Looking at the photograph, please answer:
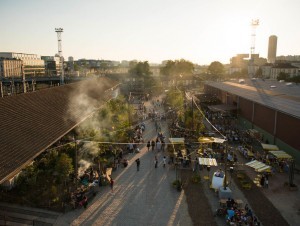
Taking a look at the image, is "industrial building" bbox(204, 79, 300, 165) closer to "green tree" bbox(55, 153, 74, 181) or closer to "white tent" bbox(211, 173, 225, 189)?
"white tent" bbox(211, 173, 225, 189)

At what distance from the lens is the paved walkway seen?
13641mm

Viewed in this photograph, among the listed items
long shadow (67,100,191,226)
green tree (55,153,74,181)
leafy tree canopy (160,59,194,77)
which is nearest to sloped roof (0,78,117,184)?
green tree (55,153,74,181)

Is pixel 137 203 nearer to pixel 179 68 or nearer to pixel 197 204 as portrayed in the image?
pixel 197 204

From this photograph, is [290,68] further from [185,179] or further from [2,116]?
[2,116]

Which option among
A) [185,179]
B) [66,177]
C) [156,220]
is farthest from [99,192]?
[185,179]

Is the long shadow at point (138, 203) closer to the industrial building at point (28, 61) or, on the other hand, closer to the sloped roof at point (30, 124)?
the sloped roof at point (30, 124)

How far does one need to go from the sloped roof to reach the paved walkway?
12.7 feet

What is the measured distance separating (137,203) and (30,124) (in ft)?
24.3

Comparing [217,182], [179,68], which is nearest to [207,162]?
[217,182]

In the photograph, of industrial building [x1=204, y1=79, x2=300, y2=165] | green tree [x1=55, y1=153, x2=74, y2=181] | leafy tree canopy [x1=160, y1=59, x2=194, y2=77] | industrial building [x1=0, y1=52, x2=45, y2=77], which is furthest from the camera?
industrial building [x1=0, y1=52, x2=45, y2=77]

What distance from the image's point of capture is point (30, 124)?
51.5 ft

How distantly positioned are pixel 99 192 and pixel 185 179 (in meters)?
5.69

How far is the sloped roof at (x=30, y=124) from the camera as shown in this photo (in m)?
11.8

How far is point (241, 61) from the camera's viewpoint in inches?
6550
